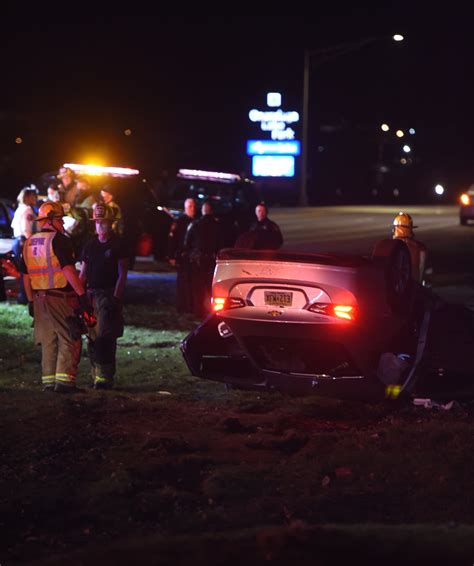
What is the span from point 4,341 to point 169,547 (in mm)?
7833

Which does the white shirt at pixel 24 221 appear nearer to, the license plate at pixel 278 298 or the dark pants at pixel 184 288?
the dark pants at pixel 184 288

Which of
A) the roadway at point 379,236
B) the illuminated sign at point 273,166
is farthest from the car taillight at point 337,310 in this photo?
the illuminated sign at point 273,166

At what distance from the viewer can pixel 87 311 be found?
9.20m

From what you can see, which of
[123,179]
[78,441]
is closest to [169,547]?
[78,441]

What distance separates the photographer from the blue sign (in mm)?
69062

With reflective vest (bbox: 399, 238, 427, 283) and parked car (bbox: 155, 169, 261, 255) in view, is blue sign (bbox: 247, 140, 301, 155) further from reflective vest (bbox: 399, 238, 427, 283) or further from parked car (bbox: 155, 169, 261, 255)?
reflective vest (bbox: 399, 238, 427, 283)

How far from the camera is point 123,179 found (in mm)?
21969

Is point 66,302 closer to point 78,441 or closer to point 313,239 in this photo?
point 78,441

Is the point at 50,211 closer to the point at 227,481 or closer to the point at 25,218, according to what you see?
the point at 227,481

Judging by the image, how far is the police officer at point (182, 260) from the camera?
14523 mm

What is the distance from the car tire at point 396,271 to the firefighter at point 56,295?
250 cm

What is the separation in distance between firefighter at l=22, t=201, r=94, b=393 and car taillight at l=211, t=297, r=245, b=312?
128cm

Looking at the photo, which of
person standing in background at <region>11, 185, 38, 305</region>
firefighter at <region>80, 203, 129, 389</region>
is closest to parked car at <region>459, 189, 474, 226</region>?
person standing in background at <region>11, 185, 38, 305</region>

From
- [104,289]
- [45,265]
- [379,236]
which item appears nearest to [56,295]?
[45,265]
